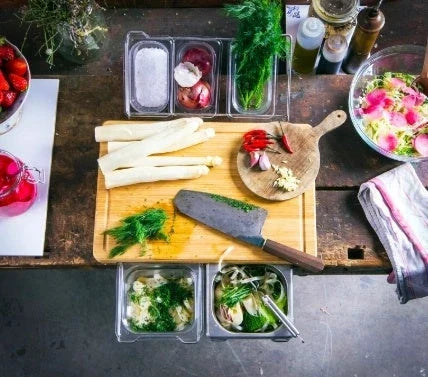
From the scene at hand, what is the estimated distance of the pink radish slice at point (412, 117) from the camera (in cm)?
177

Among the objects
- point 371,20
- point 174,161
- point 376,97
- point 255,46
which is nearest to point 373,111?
point 376,97

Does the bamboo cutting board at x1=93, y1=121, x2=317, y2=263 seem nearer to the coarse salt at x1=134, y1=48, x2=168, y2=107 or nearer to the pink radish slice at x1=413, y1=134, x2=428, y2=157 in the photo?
the coarse salt at x1=134, y1=48, x2=168, y2=107

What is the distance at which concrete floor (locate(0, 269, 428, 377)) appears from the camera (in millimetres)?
2523

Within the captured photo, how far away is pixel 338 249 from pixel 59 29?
1.09 metres

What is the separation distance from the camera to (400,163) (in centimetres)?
179

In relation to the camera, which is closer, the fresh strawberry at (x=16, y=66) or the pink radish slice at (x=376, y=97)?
the fresh strawberry at (x=16, y=66)

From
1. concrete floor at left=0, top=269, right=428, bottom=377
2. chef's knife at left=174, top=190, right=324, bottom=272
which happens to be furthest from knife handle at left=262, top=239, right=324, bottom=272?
concrete floor at left=0, top=269, right=428, bottom=377

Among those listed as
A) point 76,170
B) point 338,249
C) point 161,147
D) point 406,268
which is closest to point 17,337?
point 76,170

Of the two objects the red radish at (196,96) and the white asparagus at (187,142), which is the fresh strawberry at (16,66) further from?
the red radish at (196,96)

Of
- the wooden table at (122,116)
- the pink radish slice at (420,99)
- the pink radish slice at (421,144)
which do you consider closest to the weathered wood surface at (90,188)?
the wooden table at (122,116)

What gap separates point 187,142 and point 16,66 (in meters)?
0.55

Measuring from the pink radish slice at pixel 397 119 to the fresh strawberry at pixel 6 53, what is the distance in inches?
46.1

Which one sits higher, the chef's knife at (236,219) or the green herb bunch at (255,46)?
the green herb bunch at (255,46)

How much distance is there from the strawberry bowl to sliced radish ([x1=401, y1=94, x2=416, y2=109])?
116 cm
